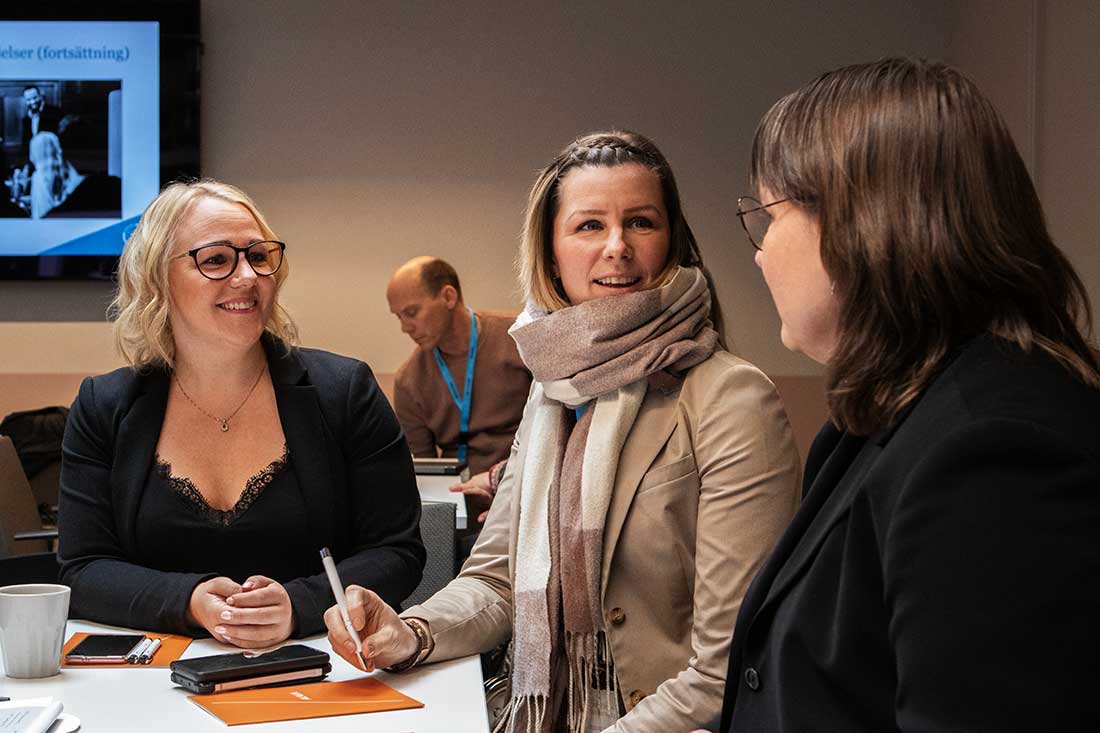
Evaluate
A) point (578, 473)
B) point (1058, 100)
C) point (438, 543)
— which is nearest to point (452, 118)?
point (1058, 100)

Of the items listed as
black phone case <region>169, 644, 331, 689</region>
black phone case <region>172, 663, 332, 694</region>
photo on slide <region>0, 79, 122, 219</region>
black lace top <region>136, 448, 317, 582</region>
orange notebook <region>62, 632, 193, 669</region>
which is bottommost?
orange notebook <region>62, 632, 193, 669</region>

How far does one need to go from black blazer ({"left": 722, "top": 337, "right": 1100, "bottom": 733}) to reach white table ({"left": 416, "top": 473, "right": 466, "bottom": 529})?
2.31 m

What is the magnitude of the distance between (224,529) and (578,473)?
2.22ft

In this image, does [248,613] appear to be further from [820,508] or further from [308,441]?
[820,508]

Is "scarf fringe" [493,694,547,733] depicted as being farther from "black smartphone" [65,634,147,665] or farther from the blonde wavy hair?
the blonde wavy hair

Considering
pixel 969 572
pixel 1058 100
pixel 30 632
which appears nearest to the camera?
pixel 969 572

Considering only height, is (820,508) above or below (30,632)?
above

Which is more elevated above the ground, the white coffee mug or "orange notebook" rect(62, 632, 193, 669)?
the white coffee mug

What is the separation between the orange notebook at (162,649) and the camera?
176 cm

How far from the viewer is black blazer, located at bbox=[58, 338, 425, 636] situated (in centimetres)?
210

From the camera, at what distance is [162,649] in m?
1.83

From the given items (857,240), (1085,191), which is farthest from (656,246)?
(1085,191)

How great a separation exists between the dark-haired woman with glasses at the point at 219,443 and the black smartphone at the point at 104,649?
133mm

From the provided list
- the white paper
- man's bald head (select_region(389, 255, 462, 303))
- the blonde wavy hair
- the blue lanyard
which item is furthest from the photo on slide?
the white paper
